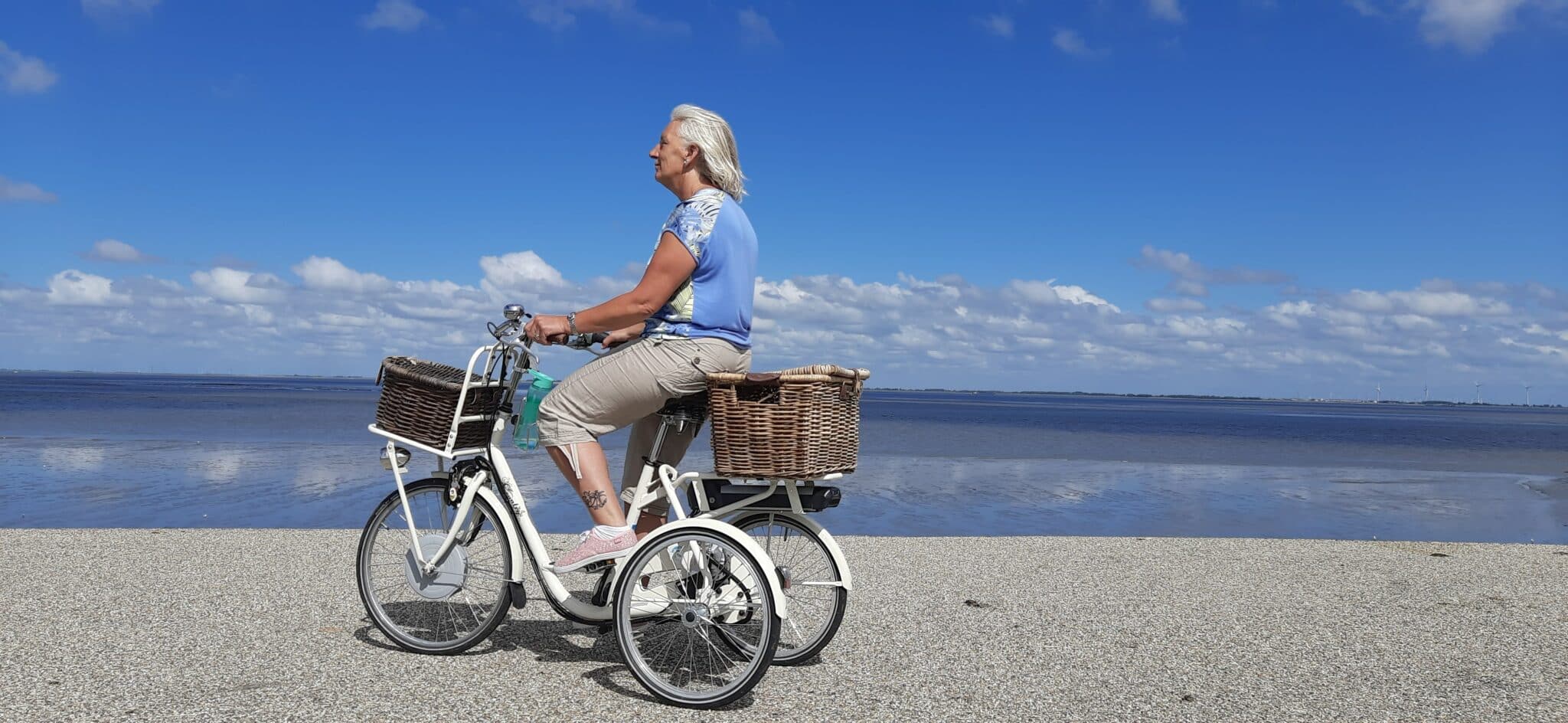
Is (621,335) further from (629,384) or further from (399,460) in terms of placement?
(399,460)

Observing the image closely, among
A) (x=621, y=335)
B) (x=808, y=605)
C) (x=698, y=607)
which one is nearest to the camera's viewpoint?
(x=698, y=607)

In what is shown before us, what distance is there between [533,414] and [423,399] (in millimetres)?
474

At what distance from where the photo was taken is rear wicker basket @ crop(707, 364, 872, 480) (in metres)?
3.96

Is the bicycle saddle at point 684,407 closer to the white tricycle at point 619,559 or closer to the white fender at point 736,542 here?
the white tricycle at point 619,559

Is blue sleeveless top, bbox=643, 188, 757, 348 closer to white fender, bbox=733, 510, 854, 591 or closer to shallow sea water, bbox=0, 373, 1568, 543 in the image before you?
white fender, bbox=733, 510, 854, 591

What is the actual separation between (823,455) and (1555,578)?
641 centimetres

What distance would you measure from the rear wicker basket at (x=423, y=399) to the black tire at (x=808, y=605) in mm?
1227

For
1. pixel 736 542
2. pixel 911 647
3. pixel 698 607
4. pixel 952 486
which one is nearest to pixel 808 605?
pixel 911 647

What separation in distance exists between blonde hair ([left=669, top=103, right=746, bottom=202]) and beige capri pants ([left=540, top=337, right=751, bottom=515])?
2.08 ft

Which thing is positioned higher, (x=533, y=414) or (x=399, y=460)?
(x=533, y=414)

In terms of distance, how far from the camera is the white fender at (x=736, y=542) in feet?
12.9

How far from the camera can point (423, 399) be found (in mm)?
4406

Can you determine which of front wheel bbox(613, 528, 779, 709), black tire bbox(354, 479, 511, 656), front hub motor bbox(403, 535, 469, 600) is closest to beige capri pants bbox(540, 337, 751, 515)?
front wheel bbox(613, 528, 779, 709)

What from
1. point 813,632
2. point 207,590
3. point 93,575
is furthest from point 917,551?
point 93,575
